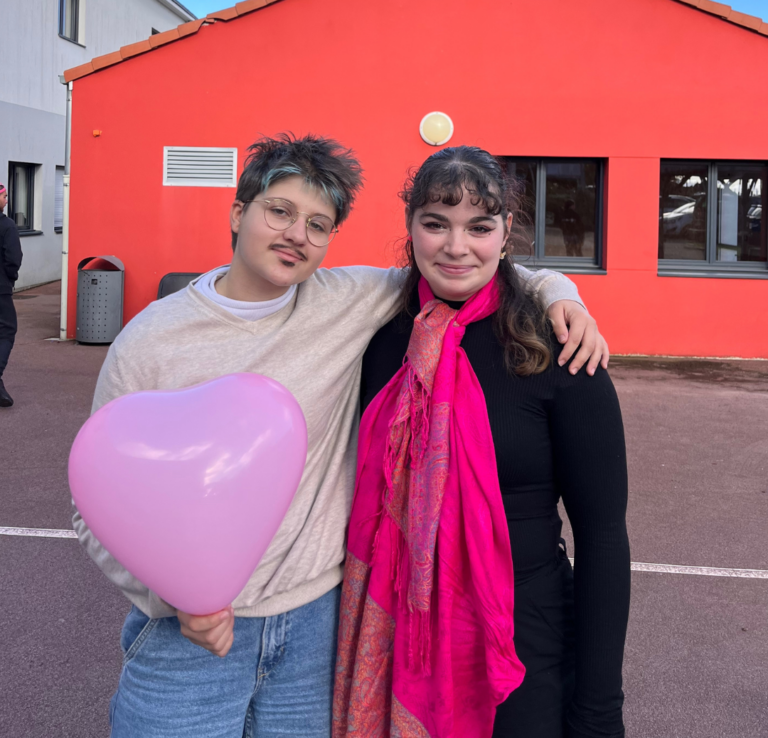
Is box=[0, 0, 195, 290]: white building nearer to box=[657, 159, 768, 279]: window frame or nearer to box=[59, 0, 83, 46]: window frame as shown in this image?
box=[59, 0, 83, 46]: window frame

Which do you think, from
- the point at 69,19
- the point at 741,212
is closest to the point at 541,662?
the point at 741,212

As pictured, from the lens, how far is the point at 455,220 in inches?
68.2

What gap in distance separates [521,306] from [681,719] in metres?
2.02

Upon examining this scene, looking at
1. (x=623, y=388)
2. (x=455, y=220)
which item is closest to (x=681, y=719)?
(x=455, y=220)

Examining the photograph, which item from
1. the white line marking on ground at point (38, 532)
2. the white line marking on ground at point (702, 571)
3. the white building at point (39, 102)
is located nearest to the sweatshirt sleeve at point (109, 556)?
the white line marking on ground at point (702, 571)

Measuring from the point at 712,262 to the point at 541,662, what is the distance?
11.0 m

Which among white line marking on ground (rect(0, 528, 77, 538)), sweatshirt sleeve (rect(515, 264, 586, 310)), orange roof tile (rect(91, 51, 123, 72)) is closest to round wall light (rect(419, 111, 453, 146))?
orange roof tile (rect(91, 51, 123, 72))

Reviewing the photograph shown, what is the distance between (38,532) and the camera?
4.34 m

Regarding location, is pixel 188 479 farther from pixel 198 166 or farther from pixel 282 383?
pixel 198 166

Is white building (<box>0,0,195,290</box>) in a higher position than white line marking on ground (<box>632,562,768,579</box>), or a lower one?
higher

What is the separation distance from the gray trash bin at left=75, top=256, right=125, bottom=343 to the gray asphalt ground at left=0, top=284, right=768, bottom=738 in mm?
3244

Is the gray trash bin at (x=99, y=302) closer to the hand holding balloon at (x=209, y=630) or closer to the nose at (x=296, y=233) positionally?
the nose at (x=296, y=233)

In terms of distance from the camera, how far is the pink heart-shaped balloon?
1.33m

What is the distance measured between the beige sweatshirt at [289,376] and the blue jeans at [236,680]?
5cm
